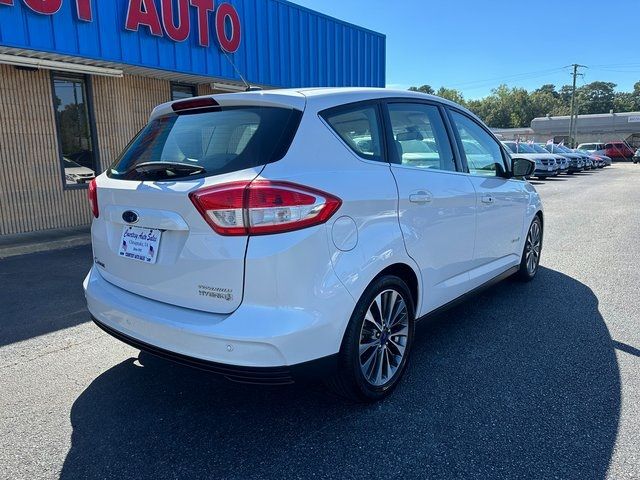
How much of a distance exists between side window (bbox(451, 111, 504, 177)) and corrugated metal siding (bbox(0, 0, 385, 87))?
245 inches

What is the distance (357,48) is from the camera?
13.2 m

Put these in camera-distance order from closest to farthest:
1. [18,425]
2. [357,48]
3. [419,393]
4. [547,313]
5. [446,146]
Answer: [18,425]
[419,393]
[446,146]
[547,313]
[357,48]

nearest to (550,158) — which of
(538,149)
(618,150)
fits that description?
(538,149)

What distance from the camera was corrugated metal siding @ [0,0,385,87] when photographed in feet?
23.2

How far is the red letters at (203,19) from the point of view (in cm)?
894

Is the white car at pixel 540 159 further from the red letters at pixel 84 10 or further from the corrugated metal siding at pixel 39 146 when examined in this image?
the red letters at pixel 84 10

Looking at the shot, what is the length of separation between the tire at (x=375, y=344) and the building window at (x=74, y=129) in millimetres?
7409

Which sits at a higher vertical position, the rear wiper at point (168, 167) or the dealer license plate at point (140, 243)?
the rear wiper at point (168, 167)

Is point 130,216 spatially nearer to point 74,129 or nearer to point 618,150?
point 74,129

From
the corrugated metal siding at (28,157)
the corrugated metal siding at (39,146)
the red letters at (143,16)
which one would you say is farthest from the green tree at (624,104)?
the corrugated metal siding at (28,157)

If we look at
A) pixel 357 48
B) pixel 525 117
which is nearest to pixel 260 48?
pixel 357 48

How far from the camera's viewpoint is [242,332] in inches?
88.7

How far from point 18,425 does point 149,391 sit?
710 mm

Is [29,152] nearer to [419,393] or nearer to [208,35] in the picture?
[208,35]
